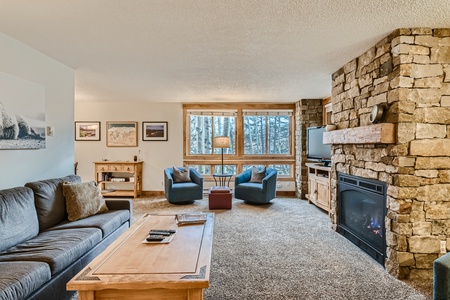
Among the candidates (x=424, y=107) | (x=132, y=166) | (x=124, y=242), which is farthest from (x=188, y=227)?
(x=132, y=166)

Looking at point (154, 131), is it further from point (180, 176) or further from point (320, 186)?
point (320, 186)

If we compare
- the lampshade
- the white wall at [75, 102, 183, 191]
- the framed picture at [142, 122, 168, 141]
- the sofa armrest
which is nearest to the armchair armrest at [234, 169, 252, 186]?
the lampshade

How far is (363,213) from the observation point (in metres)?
3.34

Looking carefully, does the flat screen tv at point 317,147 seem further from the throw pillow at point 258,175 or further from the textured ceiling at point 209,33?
the textured ceiling at point 209,33

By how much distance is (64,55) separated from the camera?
3371mm

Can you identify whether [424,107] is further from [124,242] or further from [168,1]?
[124,242]

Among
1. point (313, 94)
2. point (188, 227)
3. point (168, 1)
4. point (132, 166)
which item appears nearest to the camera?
point (168, 1)

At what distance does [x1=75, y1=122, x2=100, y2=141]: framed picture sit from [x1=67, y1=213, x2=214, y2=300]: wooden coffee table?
542cm

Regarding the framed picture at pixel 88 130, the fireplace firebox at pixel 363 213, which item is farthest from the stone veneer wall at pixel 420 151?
the framed picture at pixel 88 130

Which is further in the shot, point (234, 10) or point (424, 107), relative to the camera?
point (424, 107)

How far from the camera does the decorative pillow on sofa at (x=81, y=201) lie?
9.93ft

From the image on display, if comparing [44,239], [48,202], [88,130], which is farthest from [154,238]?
[88,130]

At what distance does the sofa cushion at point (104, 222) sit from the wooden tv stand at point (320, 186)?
3438mm

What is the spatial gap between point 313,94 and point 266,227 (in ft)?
10.4
